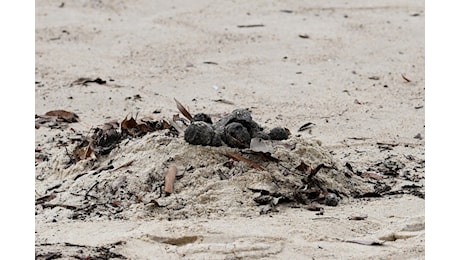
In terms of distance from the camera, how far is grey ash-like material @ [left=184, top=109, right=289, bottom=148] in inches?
148

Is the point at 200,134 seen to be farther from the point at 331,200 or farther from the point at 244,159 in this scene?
the point at 331,200

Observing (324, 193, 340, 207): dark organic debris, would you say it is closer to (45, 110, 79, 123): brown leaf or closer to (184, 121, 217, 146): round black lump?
(184, 121, 217, 146): round black lump

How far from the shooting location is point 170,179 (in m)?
3.64

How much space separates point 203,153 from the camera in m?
3.75

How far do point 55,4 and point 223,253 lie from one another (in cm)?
507

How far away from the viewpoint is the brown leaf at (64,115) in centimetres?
526

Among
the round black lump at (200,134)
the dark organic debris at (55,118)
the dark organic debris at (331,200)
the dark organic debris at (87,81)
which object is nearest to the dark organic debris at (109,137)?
the round black lump at (200,134)

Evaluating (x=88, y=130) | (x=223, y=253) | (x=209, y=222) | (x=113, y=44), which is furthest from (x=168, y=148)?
(x=113, y=44)

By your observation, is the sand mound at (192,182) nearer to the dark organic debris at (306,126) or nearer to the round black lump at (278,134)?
the round black lump at (278,134)

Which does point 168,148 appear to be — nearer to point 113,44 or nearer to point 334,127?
point 334,127

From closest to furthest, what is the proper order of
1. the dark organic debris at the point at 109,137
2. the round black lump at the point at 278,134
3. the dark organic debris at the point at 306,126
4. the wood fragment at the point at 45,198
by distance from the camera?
the wood fragment at the point at 45,198 → the round black lump at the point at 278,134 → the dark organic debris at the point at 109,137 → the dark organic debris at the point at 306,126

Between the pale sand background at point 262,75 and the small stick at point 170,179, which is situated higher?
the small stick at point 170,179

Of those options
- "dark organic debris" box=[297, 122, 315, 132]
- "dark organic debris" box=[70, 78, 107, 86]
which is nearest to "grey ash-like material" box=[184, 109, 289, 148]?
"dark organic debris" box=[297, 122, 315, 132]

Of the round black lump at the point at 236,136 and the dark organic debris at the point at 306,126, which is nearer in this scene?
the round black lump at the point at 236,136
